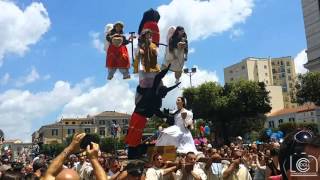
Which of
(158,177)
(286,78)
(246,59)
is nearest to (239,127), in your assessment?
(158,177)

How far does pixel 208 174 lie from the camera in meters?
9.06

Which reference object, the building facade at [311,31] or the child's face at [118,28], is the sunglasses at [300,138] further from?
the building facade at [311,31]

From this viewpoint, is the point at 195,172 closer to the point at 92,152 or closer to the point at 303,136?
the point at 92,152

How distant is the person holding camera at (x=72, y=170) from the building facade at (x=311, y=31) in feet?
188

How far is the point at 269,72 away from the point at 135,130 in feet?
370

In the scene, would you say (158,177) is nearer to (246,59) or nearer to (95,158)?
(95,158)

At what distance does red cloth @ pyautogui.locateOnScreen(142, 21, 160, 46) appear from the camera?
17312 millimetres

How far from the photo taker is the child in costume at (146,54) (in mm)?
16586

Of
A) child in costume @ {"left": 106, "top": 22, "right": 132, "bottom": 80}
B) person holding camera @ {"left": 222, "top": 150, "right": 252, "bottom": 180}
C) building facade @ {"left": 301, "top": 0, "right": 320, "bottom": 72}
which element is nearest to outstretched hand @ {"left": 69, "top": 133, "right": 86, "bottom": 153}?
person holding camera @ {"left": 222, "top": 150, "right": 252, "bottom": 180}

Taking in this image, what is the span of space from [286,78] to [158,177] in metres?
124

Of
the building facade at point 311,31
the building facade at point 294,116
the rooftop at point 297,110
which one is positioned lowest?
the building facade at point 294,116

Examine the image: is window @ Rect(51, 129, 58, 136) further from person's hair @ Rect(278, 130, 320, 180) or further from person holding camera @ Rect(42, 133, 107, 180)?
person's hair @ Rect(278, 130, 320, 180)

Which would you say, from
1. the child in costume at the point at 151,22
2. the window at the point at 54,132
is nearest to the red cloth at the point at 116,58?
the child in costume at the point at 151,22

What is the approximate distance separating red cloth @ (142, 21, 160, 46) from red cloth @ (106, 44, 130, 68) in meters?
1.29
